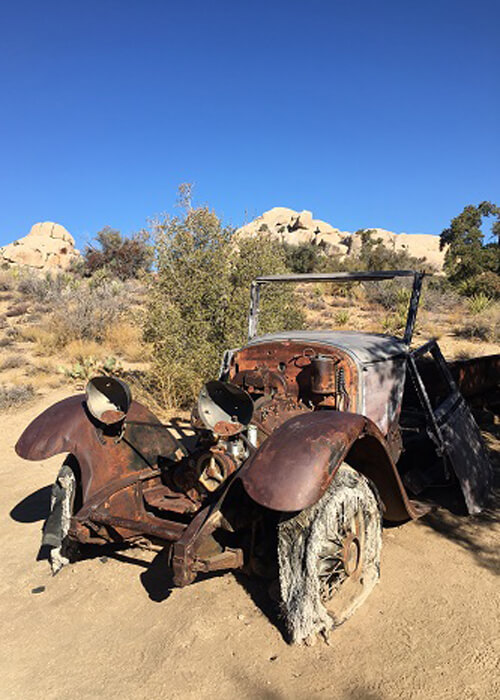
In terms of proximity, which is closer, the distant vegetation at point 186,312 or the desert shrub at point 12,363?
the distant vegetation at point 186,312

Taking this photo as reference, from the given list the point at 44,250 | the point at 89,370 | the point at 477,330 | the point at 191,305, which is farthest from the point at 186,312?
the point at 44,250

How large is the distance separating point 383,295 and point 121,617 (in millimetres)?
16361

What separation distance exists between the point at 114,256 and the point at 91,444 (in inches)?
1024

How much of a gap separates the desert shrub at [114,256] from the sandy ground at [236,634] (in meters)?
23.1

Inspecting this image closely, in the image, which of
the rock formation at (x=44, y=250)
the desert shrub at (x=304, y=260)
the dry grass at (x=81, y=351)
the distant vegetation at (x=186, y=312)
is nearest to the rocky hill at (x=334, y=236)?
the rock formation at (x=44, y=250)

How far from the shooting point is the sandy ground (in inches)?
95.1

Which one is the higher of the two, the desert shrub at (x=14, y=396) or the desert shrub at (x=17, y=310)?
the desert shrub at (x=17, y=310)

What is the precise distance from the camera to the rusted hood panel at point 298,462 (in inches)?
95.6

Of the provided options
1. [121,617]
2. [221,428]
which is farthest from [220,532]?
[121,617]

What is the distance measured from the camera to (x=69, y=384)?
9469mm

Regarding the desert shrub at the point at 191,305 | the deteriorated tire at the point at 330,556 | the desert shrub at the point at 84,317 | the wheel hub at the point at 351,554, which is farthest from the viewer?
the desert shrub at the point at 84,317

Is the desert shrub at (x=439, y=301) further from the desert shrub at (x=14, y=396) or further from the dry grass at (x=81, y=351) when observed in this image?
the desert shrub at (x=14, y=396)

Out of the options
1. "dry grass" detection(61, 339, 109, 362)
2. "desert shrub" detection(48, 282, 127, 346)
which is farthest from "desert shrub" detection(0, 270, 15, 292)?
"dry grass" detection(61, 339, 109, 362)

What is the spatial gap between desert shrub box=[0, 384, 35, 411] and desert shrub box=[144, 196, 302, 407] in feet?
8.08
